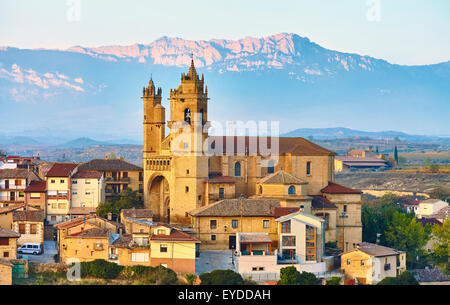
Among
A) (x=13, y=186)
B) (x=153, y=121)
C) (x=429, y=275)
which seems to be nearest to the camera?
(x=429, y=275)

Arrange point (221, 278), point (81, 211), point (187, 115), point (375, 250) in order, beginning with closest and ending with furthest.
A: 1. point (221, 278)
2. point (375, 250)
3. point (81, 211)
4. point (187, 115)

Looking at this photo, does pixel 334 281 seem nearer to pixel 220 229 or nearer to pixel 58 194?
pixel 220 229

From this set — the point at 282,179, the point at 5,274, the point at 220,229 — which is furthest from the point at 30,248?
the point at 282,179

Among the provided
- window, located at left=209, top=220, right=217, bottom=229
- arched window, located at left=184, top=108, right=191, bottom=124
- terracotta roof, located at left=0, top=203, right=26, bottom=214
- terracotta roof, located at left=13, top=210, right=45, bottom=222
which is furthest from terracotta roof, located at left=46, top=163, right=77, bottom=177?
window, located at left=209, top=220, right=217, bottom=229

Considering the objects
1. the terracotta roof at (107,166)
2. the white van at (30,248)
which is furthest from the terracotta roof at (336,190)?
the white van at (30,248)

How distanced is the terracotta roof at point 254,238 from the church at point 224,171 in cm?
527

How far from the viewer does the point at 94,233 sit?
5569 cm

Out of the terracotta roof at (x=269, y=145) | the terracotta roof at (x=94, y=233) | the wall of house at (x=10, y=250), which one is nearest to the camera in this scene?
the wall of house at (x=10, y=250)

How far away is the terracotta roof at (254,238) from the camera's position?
186 ft

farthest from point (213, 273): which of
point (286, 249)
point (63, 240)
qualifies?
point (63, 240)

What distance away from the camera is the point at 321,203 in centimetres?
6488

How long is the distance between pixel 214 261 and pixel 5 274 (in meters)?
13.6

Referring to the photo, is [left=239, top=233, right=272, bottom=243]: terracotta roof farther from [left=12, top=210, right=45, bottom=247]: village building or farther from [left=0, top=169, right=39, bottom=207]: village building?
[left=0, top=169, right=39, bottom=207]: village building

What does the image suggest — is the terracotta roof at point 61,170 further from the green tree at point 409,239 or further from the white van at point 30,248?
the green tree at point 409,239
